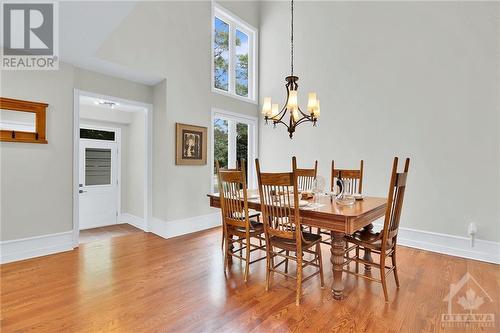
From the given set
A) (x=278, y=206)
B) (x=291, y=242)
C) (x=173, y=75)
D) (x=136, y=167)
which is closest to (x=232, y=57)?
(x=173, y=75)

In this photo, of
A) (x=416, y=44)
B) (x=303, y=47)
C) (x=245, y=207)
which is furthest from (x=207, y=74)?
(x=416, y=44)

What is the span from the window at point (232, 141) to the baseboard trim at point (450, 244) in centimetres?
312

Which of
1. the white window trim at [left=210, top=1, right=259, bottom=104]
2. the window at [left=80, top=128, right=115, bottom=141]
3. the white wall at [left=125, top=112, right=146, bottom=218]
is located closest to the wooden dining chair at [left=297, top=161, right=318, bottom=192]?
the white window trim at [left=210, top=1, right=259, bottom=104]

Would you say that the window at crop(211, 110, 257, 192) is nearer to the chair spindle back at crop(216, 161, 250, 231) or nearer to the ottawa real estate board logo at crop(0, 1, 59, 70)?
the chair spindle back at crop(216, 161, 250, 231)

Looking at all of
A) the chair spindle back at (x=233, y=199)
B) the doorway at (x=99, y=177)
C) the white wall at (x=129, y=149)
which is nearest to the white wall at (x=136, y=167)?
the white wall at (x=129, y=149)

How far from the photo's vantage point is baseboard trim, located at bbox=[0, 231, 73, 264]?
3.14 meters

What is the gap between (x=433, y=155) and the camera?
147 inches

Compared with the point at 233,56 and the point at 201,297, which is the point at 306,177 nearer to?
the point at 201,297

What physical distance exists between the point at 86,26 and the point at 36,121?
1417 mm

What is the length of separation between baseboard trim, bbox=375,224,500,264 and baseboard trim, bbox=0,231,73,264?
16.1 feet

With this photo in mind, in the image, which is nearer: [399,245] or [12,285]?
[12,285]

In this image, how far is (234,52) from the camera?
18.5ft

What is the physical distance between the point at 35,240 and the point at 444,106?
582 centimetres

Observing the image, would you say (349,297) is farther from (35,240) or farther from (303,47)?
(303,47)
